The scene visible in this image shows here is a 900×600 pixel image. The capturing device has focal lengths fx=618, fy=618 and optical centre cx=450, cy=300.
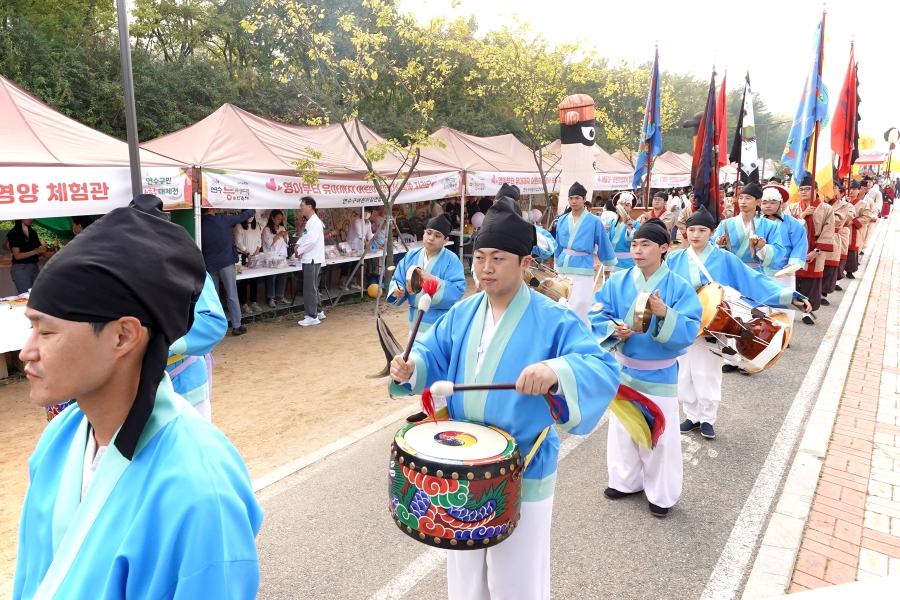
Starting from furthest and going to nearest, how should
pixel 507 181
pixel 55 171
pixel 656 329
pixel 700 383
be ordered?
1. pixel 507 181
2. pixel 55 171
3. pixel 700 383
4. pixel 656 329

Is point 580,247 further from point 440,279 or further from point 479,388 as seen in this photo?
point 479,388

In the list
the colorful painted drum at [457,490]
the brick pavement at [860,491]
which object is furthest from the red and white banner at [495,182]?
the colorful painted drum at [457,490]

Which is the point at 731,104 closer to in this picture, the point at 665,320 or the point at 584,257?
the point at 584,257

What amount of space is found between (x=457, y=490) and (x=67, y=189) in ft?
20.4

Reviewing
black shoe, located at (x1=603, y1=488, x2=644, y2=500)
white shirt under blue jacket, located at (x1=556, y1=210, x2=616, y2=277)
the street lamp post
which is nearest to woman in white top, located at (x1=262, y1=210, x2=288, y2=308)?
white shirt under blue jacket, located at (x1=556, y1=210, x2=616, y2=277)

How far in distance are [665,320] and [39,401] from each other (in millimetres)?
3446

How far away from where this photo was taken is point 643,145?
11.1m

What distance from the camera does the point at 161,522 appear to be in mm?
1157

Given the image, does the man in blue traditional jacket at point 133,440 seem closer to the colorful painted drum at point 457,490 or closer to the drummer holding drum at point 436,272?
the colorful painted drum at point 457,490

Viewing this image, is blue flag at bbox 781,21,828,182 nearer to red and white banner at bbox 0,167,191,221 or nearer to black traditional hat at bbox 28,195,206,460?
red and white banner at bbox 0,167,191,221

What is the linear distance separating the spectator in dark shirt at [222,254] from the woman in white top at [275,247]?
1295 millimetres

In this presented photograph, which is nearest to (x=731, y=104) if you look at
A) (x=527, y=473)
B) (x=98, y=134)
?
(x=98, y=134)

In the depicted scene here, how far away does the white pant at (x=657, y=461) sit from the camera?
416 cm

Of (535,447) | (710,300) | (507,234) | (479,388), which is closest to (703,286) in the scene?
(710,300)
